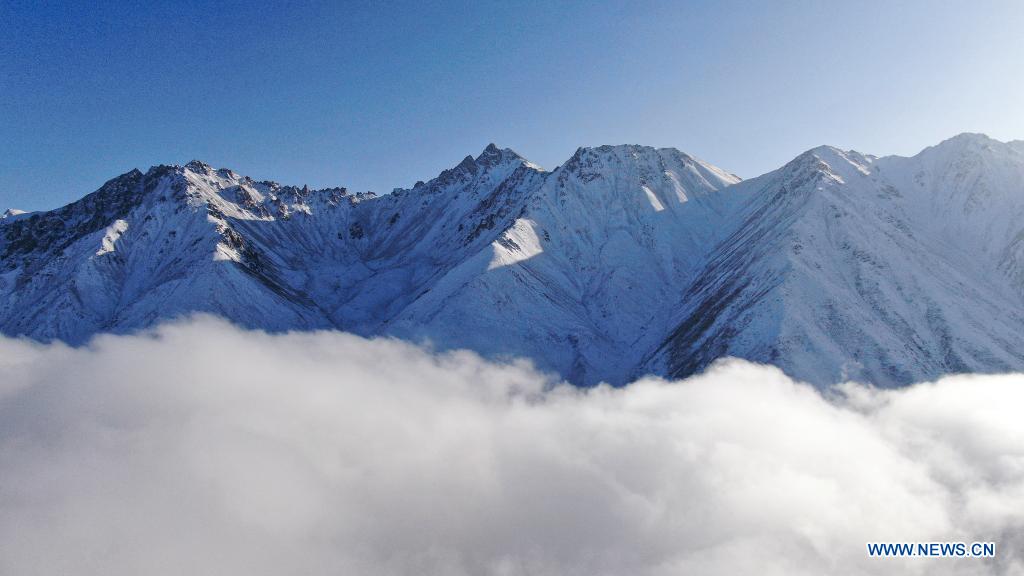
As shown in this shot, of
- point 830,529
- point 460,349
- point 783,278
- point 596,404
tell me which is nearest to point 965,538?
point 830,529

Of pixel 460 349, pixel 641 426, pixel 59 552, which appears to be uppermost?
pixel 460 349

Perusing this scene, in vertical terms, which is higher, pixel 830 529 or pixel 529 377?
pixel 529 377

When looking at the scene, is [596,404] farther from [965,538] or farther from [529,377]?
[965,538]

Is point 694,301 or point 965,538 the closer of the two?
point 965,538

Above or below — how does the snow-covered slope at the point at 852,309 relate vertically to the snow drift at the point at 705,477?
above

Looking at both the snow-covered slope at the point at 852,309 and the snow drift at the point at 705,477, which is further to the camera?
the snow-covered slope at the point at 852,309

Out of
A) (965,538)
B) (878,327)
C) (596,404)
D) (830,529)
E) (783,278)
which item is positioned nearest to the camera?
(965,538)

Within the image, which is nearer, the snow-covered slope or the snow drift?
the snow drift

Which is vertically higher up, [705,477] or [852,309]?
[852,309]

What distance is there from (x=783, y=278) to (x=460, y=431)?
119533 millimetres

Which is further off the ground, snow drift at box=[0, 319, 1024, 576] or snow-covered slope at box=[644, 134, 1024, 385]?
snow-covered slope at box=[644, 134, 1024, 385]

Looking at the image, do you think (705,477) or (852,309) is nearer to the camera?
(852,309)

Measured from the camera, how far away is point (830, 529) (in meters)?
128

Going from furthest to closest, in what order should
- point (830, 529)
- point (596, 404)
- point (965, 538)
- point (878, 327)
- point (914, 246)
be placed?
1. point (914, 246)
2. point (596, 404)
3. point (878, 327)
4. point (830, 529)
5. point (965, 538)
